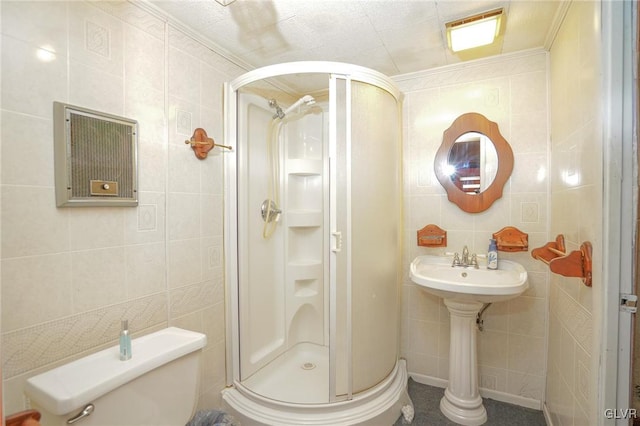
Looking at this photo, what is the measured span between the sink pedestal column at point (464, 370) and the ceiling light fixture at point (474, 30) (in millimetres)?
1407

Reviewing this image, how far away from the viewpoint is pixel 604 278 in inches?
37.1

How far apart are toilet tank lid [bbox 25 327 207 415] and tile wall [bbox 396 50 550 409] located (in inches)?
59.4

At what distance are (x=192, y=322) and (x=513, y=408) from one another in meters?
1.94

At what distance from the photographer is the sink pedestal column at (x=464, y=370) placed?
5.53 ft

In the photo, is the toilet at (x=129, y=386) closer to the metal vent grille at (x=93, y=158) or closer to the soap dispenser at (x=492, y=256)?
the metal vent grille at (x=93, y=158)

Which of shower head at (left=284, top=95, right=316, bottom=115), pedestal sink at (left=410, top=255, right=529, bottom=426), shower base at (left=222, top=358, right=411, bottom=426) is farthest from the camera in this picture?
shower head at (left=284, top=95, right=316, bottom=115)

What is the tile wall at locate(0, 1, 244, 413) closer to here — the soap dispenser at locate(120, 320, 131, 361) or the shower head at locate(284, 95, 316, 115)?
the soap dispenser at locate(120, 320, 131, 361)

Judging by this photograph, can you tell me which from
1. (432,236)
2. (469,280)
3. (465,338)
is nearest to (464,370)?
(465,338)

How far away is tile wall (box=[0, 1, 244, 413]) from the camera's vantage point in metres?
0.97

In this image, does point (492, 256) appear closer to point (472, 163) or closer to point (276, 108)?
point (472, 163)

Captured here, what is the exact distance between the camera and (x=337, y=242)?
1.56 metres

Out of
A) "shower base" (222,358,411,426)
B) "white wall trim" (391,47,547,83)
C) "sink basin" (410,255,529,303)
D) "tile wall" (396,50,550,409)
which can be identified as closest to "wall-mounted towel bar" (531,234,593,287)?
"sink basin" (410,255,529,303)

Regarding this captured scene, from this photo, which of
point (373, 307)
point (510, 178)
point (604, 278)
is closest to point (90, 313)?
point (373, 307)

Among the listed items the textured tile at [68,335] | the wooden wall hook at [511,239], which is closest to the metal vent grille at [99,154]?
the textured tile at [68,335]
